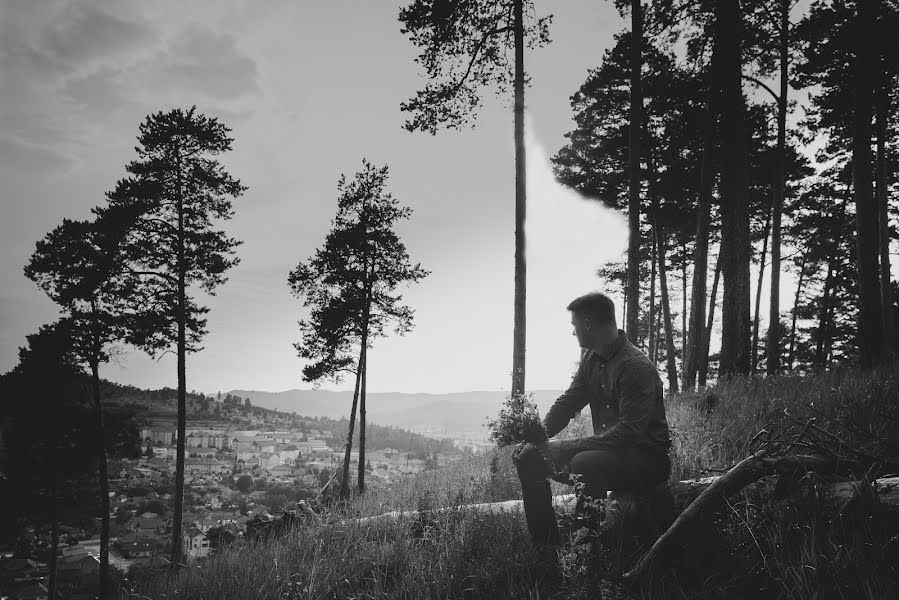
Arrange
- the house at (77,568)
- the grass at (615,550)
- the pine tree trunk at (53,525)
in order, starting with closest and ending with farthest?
the grass at (615,550) → the pine tree trunk at (53,525) → the house at (77,568)

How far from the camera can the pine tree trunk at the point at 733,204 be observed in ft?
29.4

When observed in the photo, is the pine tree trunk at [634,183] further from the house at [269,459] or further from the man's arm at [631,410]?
the house at [269,459]

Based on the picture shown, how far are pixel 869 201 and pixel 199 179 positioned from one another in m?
19.4

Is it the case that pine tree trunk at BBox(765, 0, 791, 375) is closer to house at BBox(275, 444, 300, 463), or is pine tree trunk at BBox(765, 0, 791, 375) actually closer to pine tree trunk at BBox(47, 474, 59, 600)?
pine tree trunk at BBox(47, 474, 59, 600)

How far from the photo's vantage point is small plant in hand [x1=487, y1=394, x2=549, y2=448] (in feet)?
9.19

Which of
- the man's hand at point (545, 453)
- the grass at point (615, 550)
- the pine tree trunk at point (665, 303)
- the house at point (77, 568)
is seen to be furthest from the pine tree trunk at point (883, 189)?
the house at point (77, 568)

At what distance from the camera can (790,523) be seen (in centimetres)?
203

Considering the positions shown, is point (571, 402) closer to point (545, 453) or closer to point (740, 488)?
point (545, 453)

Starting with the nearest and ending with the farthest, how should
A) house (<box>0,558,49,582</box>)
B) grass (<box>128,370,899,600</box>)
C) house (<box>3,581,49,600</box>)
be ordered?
grass (<box>128,370,899,600</box>), house (<box>3,581,49,600</box>), house (<box>0,558,49,582</box>)

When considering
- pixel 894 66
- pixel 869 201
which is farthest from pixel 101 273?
pixel 894 66

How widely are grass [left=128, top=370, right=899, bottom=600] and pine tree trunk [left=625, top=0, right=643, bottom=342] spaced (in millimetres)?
4551

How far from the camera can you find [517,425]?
280 cm

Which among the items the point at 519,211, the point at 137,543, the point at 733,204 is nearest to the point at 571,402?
the point at 519,211

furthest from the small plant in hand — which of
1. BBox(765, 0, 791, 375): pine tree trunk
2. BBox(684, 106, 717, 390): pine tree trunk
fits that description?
BBox(765, 0, 791, 375): pine tree trunk
